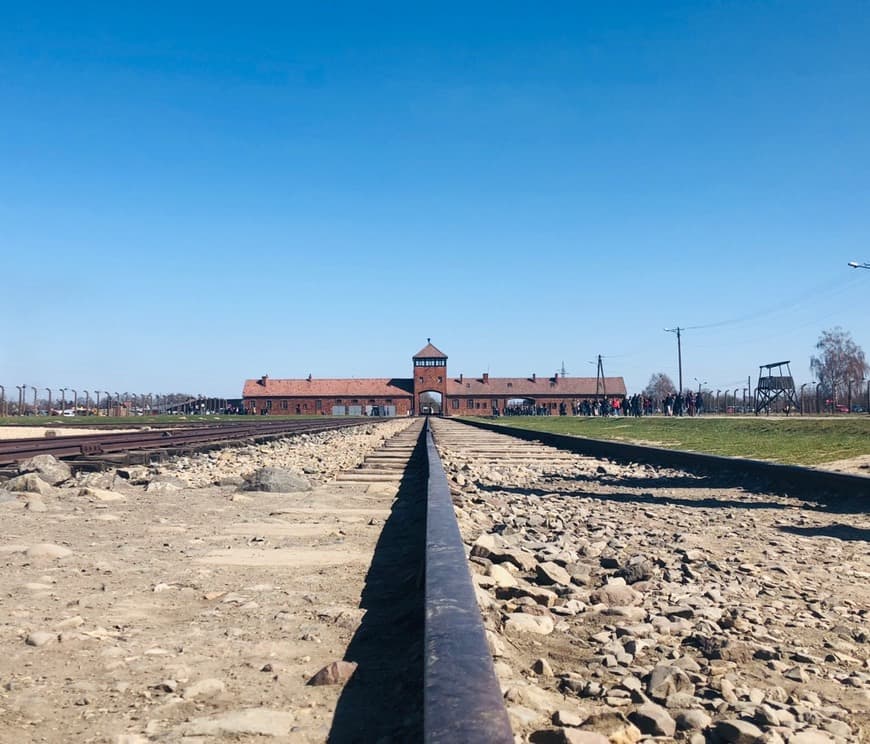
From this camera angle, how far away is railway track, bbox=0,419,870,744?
6.69ft

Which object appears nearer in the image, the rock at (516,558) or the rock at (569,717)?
the rock at (569,717)

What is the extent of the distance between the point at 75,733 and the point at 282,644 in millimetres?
907

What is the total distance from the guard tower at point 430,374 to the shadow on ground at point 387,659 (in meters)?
115

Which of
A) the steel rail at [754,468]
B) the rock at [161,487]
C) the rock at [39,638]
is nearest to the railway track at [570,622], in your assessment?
the rock at [39,638]

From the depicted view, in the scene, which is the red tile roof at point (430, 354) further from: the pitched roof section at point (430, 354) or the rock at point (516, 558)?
the rock at point (516, 558)

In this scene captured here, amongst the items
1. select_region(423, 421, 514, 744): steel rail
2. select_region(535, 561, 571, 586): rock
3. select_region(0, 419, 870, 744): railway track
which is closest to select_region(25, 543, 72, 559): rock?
select_region(0, 419, 870, 744): railway track

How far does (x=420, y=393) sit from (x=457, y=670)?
11976 cm

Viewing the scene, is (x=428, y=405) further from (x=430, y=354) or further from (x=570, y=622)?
(x=570, y=622)

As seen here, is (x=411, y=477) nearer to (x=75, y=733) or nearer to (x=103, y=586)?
(x=103, y=586)

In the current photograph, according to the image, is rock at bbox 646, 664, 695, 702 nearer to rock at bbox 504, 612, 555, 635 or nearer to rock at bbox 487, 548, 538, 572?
rock at bbox 504, 612, 555, 635

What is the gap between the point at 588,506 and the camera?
7430 millimetres

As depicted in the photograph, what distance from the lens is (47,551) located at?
459 centimetres

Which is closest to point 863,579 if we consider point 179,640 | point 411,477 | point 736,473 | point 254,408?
point 179,640

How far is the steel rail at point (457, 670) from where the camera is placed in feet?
4.99
